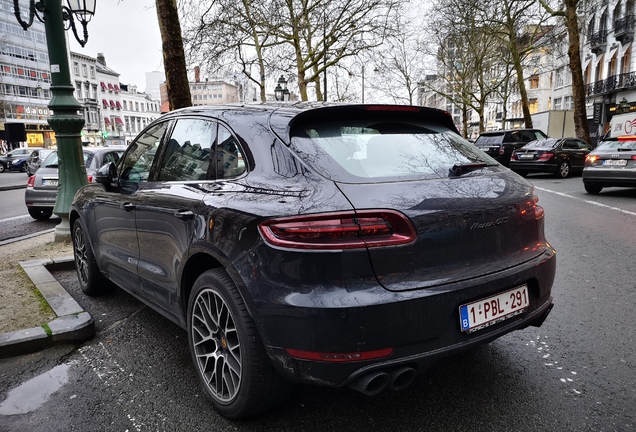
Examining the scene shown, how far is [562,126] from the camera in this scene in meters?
30.7

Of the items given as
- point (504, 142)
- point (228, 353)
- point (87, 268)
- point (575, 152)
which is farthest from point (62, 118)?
point (504, 142)

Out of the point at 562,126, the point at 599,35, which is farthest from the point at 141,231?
the point at 599,35

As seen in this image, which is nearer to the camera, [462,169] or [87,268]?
[462,169]

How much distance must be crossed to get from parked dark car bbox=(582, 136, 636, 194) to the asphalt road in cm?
813

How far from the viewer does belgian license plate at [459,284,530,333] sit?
2.28 m

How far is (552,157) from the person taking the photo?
1670 centimetres

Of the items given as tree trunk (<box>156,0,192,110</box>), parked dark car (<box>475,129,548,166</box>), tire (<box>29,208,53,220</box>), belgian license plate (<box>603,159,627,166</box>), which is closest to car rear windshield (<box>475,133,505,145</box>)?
parked dark car (<box>475,129,548,166</box>)

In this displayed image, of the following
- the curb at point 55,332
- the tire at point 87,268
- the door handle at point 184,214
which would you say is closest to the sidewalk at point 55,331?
the curb at point 55,332

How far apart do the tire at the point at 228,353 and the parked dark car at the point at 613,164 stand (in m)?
11.1

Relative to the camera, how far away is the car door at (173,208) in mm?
2795

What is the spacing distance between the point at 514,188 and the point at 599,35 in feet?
157

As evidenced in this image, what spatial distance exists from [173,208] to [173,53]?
6198 millimetres

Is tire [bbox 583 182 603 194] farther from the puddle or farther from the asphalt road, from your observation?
the puddle

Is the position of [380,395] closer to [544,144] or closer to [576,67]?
[544,144]
